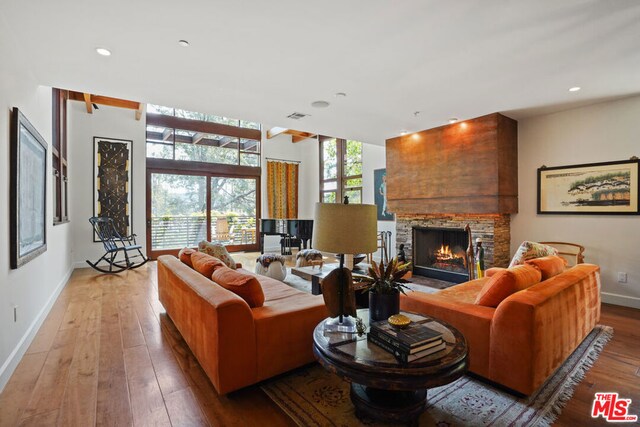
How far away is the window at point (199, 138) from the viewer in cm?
734

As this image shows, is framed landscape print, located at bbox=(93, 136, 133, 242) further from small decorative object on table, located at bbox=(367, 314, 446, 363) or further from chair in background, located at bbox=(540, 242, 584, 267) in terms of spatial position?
chair in background, located at bbox=(540, 242, 584, 267)

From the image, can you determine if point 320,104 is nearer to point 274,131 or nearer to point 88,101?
point 88,101

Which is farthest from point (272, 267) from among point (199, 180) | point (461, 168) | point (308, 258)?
point (199, 180)

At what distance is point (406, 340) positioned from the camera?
148cm

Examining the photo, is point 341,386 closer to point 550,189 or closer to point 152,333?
point 152,333

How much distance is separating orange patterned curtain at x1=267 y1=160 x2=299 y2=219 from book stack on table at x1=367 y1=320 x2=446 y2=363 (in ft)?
24.9

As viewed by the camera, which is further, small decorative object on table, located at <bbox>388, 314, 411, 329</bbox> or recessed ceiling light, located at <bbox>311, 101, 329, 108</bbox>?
recessed ceiling light, located at <bbox>311, 101, 329, 108</bbox>

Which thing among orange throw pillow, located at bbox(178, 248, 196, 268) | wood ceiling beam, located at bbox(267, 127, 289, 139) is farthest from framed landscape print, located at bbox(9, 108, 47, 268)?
wood ceiling beam, located at bbox(267, 127, 289, 139)

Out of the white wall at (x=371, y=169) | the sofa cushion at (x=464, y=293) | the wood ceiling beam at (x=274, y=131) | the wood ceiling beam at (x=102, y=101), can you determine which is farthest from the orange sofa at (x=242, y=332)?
the wood ceiling beam at (x=274, y=131)

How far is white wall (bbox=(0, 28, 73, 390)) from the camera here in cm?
222

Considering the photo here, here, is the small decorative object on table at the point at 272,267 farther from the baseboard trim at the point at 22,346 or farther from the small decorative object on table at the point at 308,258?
the baseboard trim at the point at 22,346

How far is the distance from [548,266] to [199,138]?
766 centimetres

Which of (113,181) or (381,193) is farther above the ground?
(113,181)

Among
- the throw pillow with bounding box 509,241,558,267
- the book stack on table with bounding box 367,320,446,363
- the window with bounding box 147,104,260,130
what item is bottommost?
the book stack on table with bounding box 367,320,446,363
